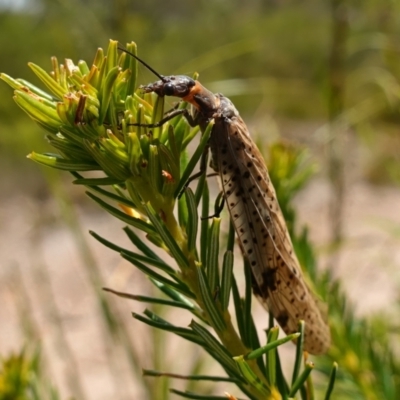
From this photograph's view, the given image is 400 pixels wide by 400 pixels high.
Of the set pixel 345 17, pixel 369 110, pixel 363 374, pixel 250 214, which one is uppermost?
pixel 345 17

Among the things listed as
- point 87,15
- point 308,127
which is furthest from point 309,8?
point 87,15

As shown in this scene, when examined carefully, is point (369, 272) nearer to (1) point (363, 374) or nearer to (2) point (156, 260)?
(1) point (363, 374)

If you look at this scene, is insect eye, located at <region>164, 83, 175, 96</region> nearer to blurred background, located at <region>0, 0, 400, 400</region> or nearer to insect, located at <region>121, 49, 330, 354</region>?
insect, located at <region>121, 49, 330, 354</region>

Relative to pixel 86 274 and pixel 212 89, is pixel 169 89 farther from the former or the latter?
pixel 86 274

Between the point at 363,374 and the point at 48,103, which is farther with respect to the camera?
the point at 363,374

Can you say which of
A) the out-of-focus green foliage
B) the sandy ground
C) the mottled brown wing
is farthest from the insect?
the out-of-focus green foliage

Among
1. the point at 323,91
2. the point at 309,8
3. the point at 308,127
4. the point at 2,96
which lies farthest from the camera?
the point at 309,8

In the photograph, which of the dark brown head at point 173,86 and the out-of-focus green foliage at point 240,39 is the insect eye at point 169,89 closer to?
the dark brown head at point 173,86
